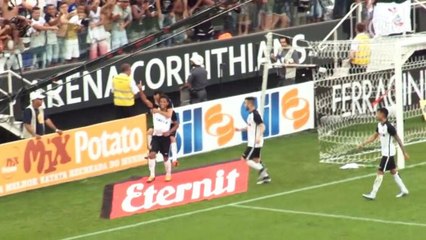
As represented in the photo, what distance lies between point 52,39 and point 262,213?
8.86 meters

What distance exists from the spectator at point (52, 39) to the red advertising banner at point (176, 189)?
7.21m

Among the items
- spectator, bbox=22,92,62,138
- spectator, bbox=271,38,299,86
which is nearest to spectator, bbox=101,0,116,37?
spectator, bbox=22,92,62,138

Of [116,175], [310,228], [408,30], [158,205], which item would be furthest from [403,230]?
[408,30]

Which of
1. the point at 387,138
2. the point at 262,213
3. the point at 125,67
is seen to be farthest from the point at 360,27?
the point at 262,213

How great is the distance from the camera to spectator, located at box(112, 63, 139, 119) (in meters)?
29.4

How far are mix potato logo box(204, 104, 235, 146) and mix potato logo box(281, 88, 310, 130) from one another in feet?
5.62

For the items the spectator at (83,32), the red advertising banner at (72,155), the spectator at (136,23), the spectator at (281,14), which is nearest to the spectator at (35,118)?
the red advertising banner at (72,155)

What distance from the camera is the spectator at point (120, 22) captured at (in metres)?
30.7

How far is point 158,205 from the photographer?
74.7 feet

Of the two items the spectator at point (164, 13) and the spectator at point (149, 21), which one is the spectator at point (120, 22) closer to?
the spectator at point (149, 21)

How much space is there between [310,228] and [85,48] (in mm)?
10729

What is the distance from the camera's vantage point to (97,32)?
30.2 meters

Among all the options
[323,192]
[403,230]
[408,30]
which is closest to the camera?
[403,230]

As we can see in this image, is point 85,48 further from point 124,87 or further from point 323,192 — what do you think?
point 323,192
